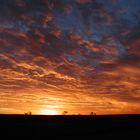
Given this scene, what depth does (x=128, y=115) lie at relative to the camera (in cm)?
1396
